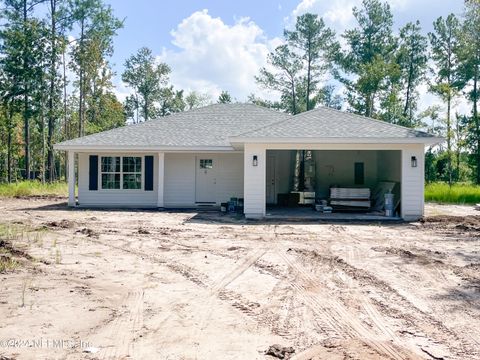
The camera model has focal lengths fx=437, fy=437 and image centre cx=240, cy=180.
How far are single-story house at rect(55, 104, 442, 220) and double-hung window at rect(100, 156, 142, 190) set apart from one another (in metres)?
0.04

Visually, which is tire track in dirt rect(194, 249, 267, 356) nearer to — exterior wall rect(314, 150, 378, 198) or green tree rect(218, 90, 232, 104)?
exterior wall rect(314, 150, 378, 198)

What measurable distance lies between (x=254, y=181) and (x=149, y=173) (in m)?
5.08

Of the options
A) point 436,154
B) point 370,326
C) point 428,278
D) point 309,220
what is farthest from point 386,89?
point 370,326

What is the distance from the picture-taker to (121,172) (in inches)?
672

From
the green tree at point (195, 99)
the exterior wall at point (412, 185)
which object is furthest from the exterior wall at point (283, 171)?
the green tree at point (195, 99)

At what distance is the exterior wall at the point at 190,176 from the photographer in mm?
17094

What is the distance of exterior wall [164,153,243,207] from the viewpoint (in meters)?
17.1

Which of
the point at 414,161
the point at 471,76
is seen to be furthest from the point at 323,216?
the point at 471,76

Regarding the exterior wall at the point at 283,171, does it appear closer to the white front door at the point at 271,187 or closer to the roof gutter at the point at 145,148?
the white front door at the point at 271,187

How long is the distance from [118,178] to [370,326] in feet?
46.7

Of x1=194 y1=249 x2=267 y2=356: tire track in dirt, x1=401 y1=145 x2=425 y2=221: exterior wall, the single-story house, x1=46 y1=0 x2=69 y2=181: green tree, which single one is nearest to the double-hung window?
the single-story house

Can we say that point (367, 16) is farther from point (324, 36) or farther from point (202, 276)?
point (202, 276)

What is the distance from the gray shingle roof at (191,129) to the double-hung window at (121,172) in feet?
2.72

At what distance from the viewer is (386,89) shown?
114 feet
